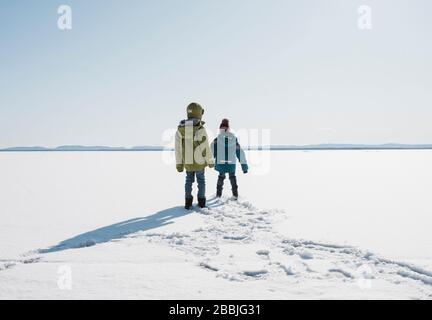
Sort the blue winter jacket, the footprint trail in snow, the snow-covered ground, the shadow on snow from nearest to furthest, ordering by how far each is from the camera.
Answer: the snow-covered ground < the footprint trail in snow < the shadow on snow < the blue winter jacket

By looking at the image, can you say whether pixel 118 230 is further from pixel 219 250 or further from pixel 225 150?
pixel 225 150

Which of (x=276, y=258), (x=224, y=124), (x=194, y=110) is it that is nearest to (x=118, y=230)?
(x=276, y=258)

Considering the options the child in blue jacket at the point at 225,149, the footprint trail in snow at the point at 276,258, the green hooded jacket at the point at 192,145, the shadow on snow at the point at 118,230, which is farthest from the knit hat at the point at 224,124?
the footprint trail in snow at the point at 276,258

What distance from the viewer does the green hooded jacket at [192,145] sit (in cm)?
Answer: 798

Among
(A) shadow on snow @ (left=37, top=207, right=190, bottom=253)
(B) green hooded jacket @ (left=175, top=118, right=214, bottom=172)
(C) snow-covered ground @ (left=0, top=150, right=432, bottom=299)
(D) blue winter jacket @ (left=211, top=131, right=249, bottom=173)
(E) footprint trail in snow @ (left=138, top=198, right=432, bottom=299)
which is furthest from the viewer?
(D) blue winter jacket @ (left=211, top=131, right=249, bottom=173)

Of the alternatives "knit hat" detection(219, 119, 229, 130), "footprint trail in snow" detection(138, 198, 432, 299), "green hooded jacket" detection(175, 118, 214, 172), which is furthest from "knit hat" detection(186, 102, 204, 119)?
"footprint trail in snow" detection(138, 198, 432, 299)

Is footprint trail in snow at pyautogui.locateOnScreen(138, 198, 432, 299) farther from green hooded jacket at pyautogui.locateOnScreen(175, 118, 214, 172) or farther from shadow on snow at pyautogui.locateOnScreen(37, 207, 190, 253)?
green hooded jacket at pyautogui.locateOnScreen(175, 118, 214, 172)

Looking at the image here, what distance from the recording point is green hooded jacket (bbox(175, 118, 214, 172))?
7.98 metres

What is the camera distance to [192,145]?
8.04 metres

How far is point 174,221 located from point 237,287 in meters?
3.47

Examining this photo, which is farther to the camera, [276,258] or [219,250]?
[219,250]

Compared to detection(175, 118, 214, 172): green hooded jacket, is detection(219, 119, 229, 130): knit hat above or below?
above

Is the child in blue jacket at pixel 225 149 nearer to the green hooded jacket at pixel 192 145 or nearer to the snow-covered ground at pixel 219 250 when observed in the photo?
the snow-covered ground at pixel 219 250
